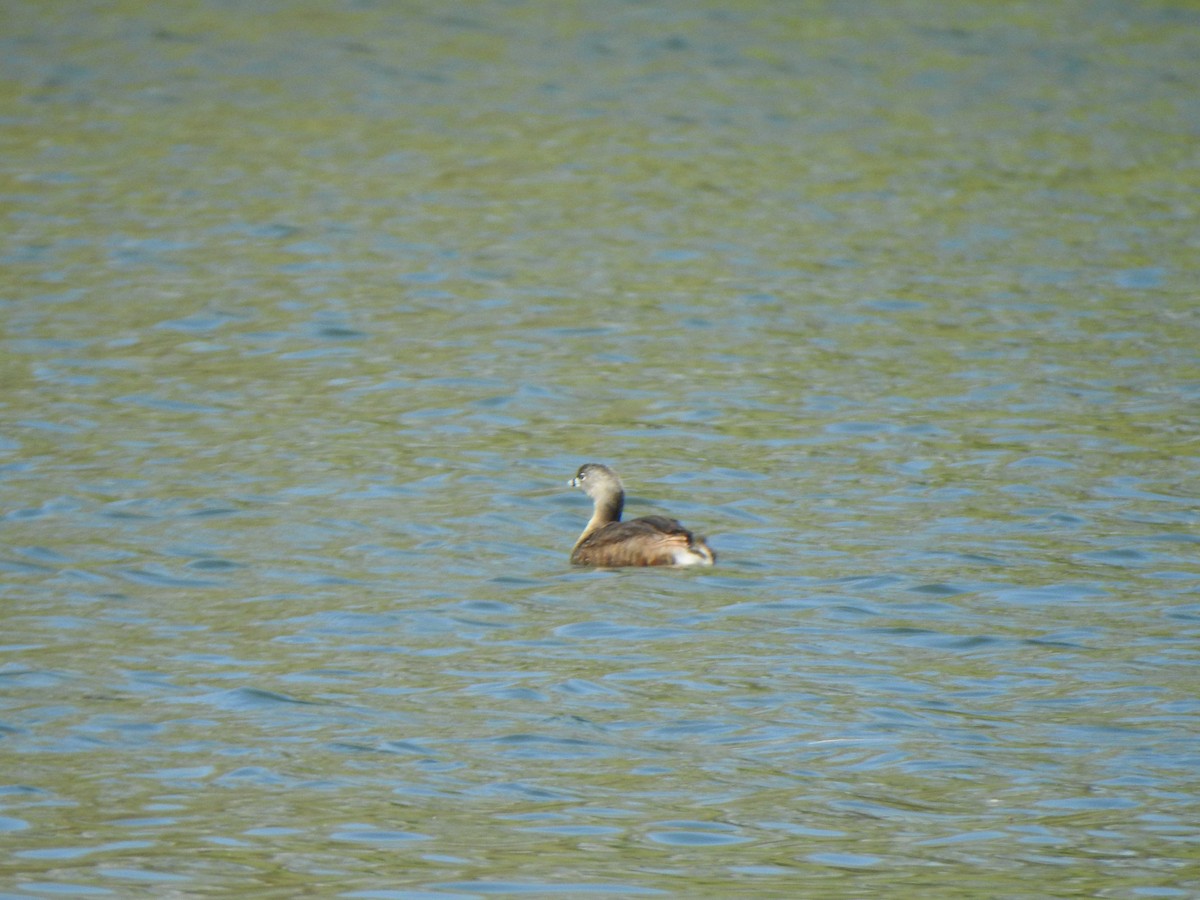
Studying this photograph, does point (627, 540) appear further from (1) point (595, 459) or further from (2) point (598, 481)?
(1) point (595, 459)

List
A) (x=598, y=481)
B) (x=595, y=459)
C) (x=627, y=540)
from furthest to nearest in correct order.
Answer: (x=595, y=459) < (x=598, y=481) < (x=627, y=540)

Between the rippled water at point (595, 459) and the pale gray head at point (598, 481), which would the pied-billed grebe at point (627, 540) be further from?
the rippled water at point (595, 459)

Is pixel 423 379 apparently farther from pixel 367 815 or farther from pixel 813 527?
pixel 367 815

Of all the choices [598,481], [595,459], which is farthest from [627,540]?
[595,459]

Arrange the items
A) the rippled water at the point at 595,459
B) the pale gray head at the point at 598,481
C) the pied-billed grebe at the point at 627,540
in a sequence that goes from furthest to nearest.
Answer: the pale gray head at the point at 598,481, the pied-billed grebe at the point at 627,540, the rippled water at the point at 595,459

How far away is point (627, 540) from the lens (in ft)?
33.7

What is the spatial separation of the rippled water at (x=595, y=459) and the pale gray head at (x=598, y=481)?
37cm

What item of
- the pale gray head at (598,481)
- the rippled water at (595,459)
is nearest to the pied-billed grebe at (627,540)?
the pale gray head at (598,481)

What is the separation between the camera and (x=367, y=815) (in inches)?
272

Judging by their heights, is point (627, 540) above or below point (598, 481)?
below

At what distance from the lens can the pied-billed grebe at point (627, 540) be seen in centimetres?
1007

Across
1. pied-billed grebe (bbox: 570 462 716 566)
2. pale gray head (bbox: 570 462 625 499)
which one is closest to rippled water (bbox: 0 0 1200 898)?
pied-billed grebe (bbox: 570 462 716 566)

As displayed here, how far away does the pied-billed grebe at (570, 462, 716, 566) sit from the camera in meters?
10.1

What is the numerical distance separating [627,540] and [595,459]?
210 centimetres
